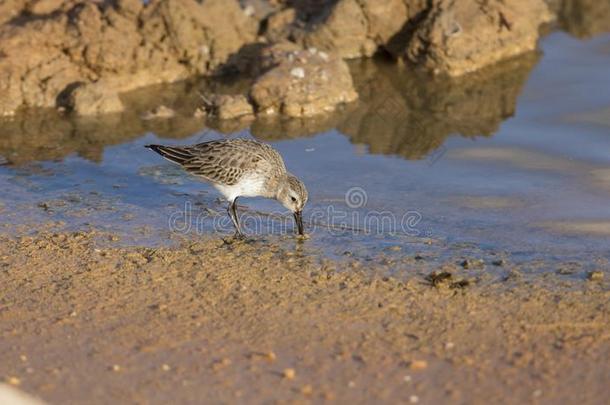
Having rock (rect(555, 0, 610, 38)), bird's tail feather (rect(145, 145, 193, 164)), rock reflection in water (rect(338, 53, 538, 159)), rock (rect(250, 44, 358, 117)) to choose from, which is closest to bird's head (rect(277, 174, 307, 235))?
bird's tail feather (rect(145, 145, 193, 164))

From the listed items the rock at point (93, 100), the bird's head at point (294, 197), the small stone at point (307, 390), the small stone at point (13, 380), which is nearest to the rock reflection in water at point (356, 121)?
the rock at point (93, 100)

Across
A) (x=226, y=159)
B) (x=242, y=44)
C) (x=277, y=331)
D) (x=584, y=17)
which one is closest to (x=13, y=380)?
(x=277, y=331)

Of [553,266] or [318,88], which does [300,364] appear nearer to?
[553,266]

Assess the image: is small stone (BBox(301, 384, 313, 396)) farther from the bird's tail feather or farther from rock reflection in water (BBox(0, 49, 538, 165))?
rock reflection in water (BBox(0, 49, 538, 165))

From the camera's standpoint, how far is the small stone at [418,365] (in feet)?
19.4

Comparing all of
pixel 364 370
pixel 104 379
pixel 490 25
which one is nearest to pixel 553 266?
pixel 364 370

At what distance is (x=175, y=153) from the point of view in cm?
898

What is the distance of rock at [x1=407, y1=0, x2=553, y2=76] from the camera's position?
40.8 ft

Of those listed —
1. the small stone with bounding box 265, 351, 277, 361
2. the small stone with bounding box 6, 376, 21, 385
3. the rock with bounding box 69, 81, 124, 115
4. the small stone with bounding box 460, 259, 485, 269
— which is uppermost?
the rock with bounding box 69, 81, 124, 115

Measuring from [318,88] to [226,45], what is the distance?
1.87m

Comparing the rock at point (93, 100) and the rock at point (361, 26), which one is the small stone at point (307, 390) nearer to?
the rock at point (93, 100)

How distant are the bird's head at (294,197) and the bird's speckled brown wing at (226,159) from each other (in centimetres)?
21

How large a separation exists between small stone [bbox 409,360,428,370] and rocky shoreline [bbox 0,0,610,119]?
5780 millimetres

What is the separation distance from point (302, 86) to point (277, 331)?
17.5ft
